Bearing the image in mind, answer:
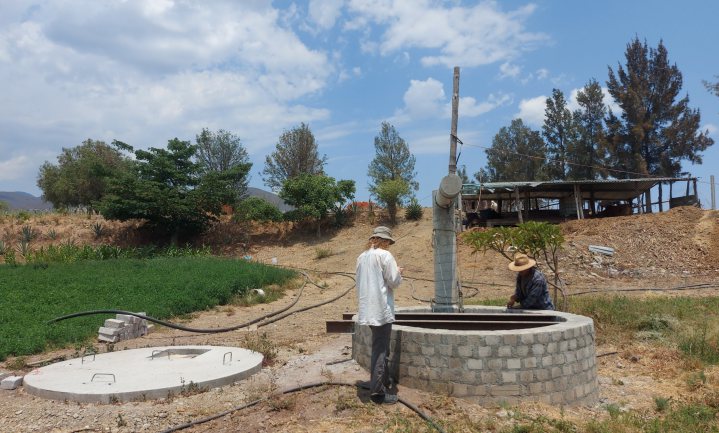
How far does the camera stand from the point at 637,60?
33.4 metres

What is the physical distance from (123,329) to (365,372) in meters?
4.95

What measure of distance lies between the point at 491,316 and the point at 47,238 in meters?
24.3

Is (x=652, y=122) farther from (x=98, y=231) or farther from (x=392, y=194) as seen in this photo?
(x=98, y=231)

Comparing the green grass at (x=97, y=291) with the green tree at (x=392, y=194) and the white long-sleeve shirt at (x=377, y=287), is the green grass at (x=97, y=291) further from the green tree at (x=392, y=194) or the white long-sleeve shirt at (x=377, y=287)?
the green tree at (x=392, y=194)

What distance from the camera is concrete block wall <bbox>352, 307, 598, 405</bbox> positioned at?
5324 mm

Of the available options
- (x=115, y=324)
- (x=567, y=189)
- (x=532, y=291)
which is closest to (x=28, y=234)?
(x=115, y=324)

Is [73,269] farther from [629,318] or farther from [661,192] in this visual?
[661,192]

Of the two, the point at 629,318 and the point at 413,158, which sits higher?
the point at 413,158

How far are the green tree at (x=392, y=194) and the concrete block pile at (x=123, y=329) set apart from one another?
1819cm

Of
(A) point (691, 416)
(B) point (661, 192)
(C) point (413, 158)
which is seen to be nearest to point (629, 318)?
(A) point (691, 416)

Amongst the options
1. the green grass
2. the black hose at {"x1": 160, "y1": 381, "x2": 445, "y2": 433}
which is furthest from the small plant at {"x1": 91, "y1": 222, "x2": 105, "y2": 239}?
the black hose at {"x1": 160, "y1": 381, "x2": 445, "y2": 433}

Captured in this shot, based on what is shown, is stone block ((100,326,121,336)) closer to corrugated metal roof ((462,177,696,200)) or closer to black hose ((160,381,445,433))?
black hose ((160,381,445,433))

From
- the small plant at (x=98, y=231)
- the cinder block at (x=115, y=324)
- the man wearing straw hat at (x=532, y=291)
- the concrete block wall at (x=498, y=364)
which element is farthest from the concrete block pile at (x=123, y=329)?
the small plant at (x=98, y=231)

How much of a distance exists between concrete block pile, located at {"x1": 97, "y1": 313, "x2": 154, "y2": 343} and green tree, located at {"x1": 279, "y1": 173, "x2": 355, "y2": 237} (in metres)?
16.7
